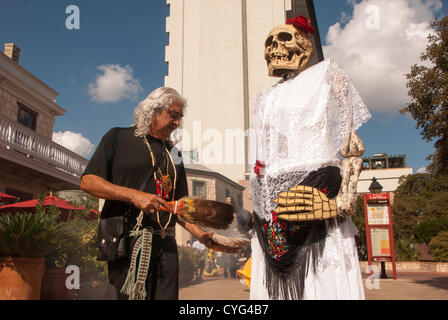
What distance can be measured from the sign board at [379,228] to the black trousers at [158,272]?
10946 millimetres

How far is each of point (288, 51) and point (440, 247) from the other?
632 inches

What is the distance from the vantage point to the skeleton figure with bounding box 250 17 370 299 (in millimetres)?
2209

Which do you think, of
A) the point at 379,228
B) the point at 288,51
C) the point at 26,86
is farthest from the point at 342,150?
the point at 26,86

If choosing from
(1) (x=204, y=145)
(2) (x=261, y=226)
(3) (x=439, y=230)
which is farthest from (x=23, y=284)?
(3) (x=439, y=230)

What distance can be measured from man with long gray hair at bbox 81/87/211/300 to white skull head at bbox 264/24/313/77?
114cm

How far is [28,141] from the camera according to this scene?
12.5 metres

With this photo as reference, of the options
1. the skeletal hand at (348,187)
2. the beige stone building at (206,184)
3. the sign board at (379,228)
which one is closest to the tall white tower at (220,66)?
the beige stone building at (206,184)

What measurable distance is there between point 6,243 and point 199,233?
358 cm

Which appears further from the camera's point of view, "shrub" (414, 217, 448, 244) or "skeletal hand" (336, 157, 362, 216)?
"shrub" (414, 217, 448, 244)

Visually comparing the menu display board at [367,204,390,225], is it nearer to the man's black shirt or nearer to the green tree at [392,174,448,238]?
the man's black shirt

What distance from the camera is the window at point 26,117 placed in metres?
14.4

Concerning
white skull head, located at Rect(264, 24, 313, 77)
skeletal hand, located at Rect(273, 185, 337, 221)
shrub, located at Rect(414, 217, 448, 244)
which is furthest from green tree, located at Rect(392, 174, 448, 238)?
skeletal hand, located at Rect(273, 185, 337, 221)

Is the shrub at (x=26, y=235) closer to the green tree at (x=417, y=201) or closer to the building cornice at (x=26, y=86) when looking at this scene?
the building cornice at (x=26, y=86)

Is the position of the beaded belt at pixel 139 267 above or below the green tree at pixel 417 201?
below
